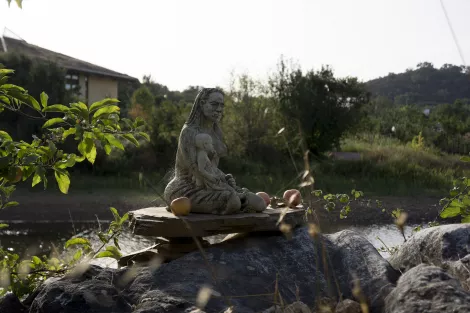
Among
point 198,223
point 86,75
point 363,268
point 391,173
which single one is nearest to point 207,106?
point 198,223

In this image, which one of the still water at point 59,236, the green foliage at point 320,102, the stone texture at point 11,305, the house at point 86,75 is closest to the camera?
the stone texture at point 11,305

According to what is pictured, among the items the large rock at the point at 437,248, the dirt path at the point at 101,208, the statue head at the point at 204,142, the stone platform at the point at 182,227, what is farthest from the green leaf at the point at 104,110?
the dirt path at the point at 101,208

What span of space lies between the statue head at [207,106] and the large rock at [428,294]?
2.74m

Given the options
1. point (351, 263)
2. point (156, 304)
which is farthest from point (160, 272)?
point (351, 263)

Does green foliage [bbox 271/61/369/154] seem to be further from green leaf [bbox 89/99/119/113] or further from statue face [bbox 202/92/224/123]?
green leaf [bbox 89/99/119/113]

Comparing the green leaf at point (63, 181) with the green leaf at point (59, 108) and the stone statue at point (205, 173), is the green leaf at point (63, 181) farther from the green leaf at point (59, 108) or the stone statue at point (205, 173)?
the stone statue at point (205, 173)

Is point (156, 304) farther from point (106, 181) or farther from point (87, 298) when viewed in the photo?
point (106, 181)

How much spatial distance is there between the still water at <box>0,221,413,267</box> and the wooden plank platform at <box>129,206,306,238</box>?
4742mm

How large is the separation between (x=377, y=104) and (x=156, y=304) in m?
37.5

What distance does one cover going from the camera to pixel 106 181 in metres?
15.6

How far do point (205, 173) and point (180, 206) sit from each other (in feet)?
1.25

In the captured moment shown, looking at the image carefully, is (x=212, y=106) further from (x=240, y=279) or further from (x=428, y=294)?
(x=428, y=294)

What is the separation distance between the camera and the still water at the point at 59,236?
998cm

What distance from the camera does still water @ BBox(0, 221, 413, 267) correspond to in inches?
→ 393
